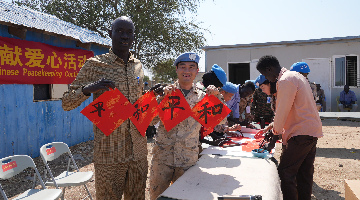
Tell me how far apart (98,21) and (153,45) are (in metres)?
3.34

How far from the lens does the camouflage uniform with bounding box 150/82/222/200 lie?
7.44ft

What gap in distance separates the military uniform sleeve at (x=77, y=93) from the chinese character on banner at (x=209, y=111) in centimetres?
93

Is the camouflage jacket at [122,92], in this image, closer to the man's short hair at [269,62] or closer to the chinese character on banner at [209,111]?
the chinese character on banner at [209,111]

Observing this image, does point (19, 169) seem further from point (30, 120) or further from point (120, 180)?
point (30, 120)

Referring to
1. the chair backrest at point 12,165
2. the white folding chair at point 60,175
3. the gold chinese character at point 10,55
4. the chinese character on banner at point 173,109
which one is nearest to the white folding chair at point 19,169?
the chair backrest at point 12,165

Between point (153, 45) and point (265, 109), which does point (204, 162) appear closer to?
point (265, 109)

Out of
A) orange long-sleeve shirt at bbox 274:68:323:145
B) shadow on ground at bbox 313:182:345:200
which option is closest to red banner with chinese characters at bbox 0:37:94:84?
orange long-sleeve shirt at bbox 274:68:323:145

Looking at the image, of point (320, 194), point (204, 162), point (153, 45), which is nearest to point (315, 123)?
point (204, 162)

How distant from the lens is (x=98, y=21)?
1498 cm

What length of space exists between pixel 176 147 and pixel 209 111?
464 millimetres

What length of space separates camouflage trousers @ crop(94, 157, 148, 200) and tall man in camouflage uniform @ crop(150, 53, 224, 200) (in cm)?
12

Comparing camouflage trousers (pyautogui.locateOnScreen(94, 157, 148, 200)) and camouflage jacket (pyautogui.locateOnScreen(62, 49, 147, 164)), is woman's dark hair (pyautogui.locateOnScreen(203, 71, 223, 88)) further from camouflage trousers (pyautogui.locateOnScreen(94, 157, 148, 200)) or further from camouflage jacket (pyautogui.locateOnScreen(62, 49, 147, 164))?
camouflage trousers (pyautogui.locateOnScreen(94, 157, 148, 200))

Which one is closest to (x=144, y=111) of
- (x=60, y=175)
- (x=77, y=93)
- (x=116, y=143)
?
(x=116, y=143)

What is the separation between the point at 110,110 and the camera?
7.10 ft
